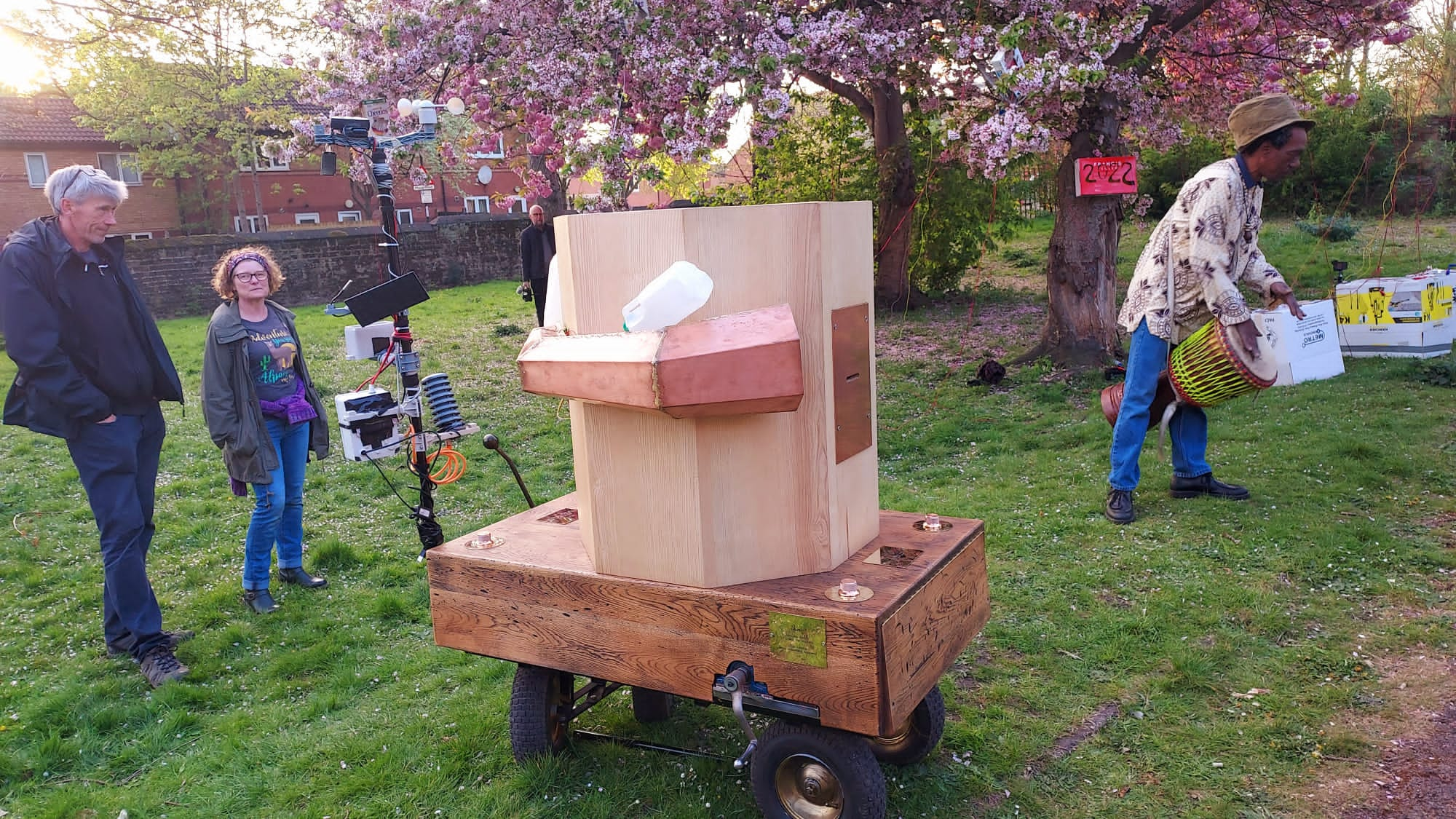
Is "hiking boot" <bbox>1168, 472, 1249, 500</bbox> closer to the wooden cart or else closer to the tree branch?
the wooden cart

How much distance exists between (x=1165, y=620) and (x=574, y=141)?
5563mm

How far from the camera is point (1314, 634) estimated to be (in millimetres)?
3578

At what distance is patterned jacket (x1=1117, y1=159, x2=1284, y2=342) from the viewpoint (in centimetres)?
440

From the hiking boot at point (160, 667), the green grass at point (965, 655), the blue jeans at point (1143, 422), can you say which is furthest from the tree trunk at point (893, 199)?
the hiking boot at point (160, 667)

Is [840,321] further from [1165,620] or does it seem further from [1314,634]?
[1314,634]

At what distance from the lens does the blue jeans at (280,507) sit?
15.4ft

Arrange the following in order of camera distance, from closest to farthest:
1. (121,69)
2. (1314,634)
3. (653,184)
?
(1314,634)
(653,184)
(121,69)

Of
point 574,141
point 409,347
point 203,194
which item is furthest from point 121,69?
point 409,347

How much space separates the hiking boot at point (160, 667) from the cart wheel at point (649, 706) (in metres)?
2.10

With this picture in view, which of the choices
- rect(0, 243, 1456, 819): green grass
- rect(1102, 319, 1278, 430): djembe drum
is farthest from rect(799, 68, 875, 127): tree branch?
rect(0, 243, 1456, 819): green grass

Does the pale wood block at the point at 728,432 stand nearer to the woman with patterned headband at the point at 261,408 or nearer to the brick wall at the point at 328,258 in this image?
the woman with patterned headband at the point at 261,408

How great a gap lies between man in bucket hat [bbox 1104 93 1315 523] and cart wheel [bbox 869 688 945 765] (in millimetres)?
2422

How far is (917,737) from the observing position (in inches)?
114

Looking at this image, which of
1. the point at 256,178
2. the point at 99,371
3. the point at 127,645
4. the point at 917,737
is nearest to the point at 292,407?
the point at 99,371
